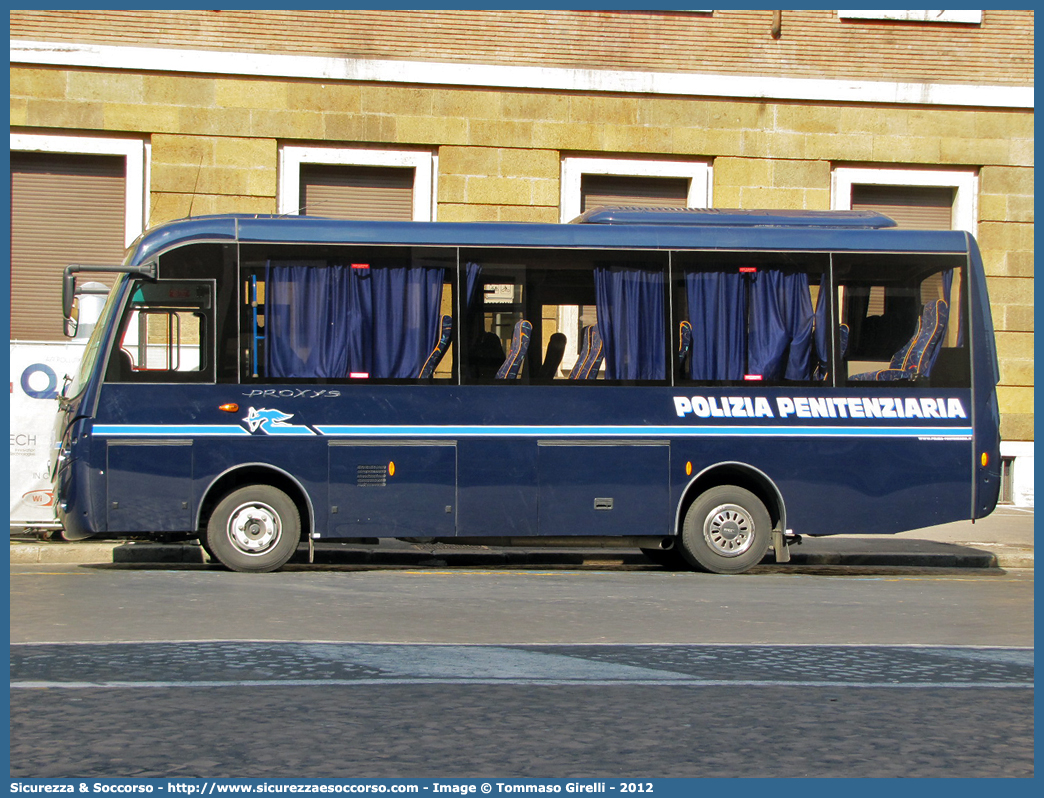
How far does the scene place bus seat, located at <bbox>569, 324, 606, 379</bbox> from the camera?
13180 millimetres

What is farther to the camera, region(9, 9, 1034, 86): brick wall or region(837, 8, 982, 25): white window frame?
region(837, 8, 982, 25): white window frame

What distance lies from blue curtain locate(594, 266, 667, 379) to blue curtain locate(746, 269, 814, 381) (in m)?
0.92

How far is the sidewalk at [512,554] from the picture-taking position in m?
14.2

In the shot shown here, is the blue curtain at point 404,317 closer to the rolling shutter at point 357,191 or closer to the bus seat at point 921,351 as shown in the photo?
the bus seat at point 921,351

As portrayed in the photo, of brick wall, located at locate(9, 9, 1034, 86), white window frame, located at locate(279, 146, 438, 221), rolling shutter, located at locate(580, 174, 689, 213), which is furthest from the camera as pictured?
rolling shutter, located at locate(580, 174, 689, 213)

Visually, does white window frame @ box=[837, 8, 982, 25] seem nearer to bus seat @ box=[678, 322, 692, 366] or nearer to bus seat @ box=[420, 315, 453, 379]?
bus seat @ box=[678, 322, 692, 366]

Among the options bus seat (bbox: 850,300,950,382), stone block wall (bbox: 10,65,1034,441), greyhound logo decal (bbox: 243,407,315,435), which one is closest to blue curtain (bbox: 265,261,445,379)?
greyhound logo decal (bbox: 243,407,315,435)

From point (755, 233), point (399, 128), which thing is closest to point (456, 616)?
point (755, 233)

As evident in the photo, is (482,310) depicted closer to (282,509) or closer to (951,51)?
(282,509)

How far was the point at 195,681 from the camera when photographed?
278 inches

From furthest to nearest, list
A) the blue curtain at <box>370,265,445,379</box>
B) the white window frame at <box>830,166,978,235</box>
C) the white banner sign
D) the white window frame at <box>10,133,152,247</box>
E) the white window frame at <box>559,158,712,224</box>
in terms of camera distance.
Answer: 1. the white window frame at <box>830,166,978,235</box>
2. the white window frame at <box>559,158,712,224</box>
3. the white window frame at <box>10,133,152,247</box>
4. the white banner sign
5. the blue curtain at <box>370,265,445,379</box>

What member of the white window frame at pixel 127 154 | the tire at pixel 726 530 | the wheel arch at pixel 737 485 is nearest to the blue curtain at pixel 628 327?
the wheel arch at pixel 737 485

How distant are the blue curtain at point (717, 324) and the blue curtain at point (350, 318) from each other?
8.16 feet

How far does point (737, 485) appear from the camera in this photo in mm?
13594
